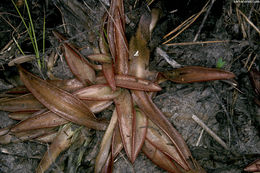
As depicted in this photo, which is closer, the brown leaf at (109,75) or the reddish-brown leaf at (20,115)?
the brown leaf at (109,75)

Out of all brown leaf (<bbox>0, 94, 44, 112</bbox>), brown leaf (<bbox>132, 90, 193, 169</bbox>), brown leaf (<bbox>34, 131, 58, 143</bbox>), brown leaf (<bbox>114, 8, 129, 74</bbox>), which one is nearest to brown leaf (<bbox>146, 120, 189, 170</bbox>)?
brown leaf (<bbox>132, 90, 193, 169</bbox>)

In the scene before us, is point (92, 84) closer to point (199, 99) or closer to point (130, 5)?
point (130, 5)

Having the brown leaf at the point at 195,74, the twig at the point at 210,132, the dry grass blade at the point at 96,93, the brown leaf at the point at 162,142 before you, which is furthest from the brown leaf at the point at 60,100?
the twig at the point at 210,132

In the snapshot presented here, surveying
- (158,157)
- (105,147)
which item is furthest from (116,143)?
(158,157)

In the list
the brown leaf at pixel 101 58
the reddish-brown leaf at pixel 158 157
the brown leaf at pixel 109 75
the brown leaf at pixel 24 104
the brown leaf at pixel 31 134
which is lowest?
the reddish-brown leaf at pixel 158 157

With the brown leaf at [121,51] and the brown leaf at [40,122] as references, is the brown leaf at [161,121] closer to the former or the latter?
the brown leaf at [121,51]
